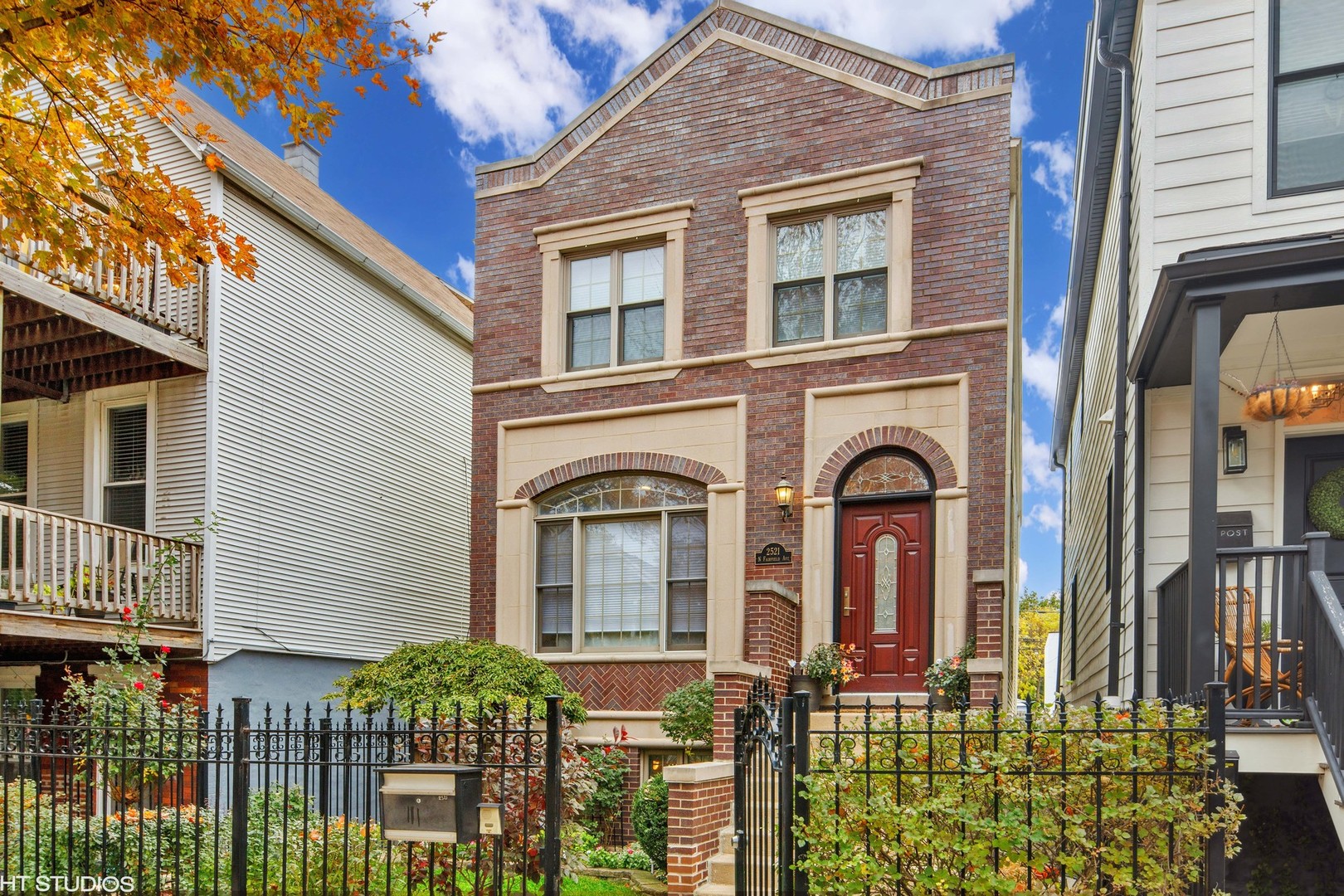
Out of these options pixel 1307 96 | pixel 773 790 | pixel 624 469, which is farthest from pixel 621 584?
pixel 1307 96

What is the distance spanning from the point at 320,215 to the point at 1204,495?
Answer: 46.5ft

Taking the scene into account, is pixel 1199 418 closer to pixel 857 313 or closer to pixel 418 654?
pixel 857 313

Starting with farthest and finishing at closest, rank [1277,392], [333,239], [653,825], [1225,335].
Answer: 1. [333,239]
2. [653,825]
3. [1277,392]
4. [1225,335]

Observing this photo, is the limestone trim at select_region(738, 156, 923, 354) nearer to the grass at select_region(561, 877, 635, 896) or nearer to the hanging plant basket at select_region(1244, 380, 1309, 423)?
the hanging plant basket at select_region(1244, 380, 1309, 423)

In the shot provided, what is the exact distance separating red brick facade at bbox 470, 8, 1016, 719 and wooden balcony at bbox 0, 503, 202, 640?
11.6 ft

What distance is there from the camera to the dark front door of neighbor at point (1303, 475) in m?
7.94

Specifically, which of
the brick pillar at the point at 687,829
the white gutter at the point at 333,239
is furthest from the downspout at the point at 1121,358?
the white gutter at the point at 333,239

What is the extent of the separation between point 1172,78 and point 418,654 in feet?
28.8

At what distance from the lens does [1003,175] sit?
1223 cm

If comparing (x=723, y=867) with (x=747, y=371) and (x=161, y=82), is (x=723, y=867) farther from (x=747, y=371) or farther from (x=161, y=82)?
(x=161, y=82)

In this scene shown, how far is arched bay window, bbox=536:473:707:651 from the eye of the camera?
43.1ft

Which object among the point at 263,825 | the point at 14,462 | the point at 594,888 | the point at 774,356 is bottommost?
the point at 594,888

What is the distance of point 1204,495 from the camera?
6605 millimetres

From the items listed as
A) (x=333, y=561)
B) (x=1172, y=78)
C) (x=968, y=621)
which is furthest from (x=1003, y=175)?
(x=333, y=561)
